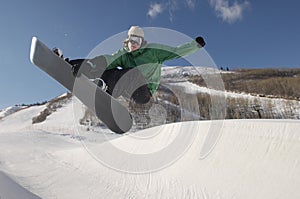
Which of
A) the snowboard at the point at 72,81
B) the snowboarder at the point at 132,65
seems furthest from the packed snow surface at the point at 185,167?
the snowboarder at the point at 132,65

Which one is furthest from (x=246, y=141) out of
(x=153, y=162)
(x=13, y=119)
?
(x=13, y=119)

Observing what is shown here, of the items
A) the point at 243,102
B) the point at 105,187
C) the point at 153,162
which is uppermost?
the point at 243,102

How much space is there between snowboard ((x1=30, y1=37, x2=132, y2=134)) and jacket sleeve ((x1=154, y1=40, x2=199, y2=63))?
0.90 m

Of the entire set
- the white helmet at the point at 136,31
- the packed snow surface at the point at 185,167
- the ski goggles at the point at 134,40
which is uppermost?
the white helmet at the point at 136,31

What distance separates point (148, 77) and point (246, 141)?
202 centimetres

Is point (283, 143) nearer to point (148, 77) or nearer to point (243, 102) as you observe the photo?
point (148, 77)

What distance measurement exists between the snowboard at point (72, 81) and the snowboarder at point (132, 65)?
4.4 inches

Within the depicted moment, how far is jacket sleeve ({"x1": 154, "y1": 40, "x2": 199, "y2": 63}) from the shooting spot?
325cm

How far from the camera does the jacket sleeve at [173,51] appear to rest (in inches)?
128

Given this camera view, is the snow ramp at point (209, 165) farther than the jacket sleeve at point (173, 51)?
Yes

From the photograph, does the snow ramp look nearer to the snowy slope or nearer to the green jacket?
the snowy slope

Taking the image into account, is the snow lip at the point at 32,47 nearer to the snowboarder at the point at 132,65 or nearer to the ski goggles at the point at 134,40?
the snowboarder at the point at 132,65

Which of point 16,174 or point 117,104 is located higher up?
point 117,104

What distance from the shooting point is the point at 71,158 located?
5.88 m
